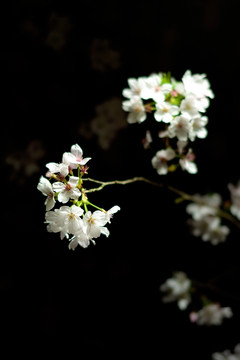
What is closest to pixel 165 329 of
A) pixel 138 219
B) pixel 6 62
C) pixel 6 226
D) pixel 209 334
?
pixel 209 334

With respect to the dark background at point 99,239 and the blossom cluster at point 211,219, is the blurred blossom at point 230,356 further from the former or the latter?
the blossom cluster at point 211,219

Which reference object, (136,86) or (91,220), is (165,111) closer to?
(136,86)

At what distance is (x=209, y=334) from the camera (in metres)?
1.66

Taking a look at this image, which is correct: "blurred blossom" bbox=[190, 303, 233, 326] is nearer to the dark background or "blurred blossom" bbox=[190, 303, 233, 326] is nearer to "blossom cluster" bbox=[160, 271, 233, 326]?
"blossom cluster" bbox=[160, 271, 233, 326]

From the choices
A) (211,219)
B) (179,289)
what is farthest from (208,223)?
(179,289)

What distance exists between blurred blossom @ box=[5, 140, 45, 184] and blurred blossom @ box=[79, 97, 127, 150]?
220mm

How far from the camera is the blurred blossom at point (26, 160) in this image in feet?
5.64

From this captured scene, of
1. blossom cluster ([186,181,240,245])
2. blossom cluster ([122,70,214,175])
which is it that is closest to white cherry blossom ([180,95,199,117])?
blossom cluster ([122,70,214,175])

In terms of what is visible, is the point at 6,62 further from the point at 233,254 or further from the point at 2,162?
the point at 233,254

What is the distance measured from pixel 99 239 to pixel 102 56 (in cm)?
89

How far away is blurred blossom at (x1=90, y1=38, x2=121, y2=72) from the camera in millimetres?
1795

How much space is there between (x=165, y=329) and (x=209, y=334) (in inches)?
7.8

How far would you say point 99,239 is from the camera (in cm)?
176

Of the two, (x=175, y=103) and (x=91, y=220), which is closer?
(x=91, y=220)
